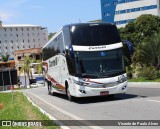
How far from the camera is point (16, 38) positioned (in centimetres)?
19188

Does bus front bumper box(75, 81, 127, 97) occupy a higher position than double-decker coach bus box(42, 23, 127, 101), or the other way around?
double-decker coach bus box(42, 23, 127, 101)

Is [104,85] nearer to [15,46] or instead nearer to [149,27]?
[149,27]

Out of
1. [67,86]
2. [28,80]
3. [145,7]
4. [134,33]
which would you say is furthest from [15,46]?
[67,86]

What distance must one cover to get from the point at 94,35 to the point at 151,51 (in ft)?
57.4

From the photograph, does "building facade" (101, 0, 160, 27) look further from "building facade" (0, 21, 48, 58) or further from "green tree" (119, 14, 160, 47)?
"building facade" (0, 21, 48, 58)

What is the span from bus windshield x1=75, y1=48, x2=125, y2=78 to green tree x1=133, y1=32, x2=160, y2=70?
56.5 ft

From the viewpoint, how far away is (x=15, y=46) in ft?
622

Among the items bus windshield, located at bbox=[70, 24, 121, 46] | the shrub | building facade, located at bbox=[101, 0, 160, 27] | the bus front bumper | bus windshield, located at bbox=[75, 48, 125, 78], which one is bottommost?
the bus front bumper

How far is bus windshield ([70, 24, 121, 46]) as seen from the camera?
19781 millimetres

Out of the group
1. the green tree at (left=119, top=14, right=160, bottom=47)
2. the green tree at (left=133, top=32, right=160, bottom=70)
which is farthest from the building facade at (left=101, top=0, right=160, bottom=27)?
the green tree at (left=133, top=32, right=160, bottom=70)

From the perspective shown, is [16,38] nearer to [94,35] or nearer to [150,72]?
[150,72]

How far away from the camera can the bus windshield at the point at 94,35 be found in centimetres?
1978

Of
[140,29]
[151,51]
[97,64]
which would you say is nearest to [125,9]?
[140,29]

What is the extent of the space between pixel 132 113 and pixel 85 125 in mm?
2291
